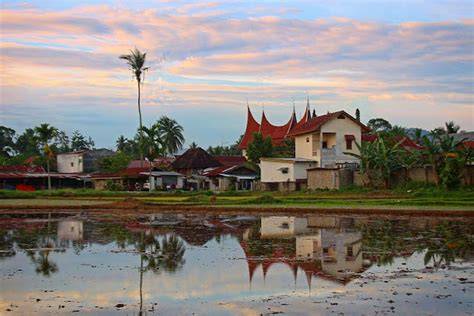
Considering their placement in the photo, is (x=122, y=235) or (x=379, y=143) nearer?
(x=122, y=235)

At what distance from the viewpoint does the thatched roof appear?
6406 cm

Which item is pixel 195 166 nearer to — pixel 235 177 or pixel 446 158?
pixel 235 177

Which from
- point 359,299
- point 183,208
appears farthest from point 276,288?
point 183,208

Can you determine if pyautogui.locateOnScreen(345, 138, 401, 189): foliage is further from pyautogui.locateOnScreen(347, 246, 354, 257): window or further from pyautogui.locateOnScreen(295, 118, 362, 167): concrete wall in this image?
pyautogui.locateOnScreen(347, 246, 354, 257): window

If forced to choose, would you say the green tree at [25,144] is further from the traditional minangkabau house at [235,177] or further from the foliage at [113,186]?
the traditional minangkabau house at [235,177]

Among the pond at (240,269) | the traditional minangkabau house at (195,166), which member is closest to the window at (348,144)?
the traditional minangkabau house at (195,166)

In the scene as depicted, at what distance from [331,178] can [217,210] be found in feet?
42.2

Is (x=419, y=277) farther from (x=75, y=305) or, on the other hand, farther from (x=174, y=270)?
(x=75, y=305)

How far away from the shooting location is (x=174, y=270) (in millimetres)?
13758

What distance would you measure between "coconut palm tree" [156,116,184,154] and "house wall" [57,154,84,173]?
13051 millimetres

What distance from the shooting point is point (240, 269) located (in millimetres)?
13859

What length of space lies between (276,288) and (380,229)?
11776 millimetres

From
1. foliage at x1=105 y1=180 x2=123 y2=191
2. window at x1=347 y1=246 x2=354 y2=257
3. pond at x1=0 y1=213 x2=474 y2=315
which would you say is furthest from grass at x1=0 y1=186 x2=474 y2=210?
window at x1=347 y1=246 x2=354 y2=257

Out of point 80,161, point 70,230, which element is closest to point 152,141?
point 80,161
